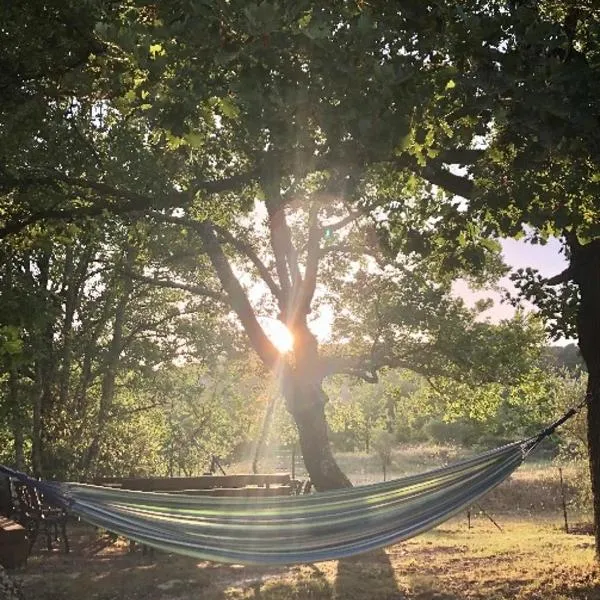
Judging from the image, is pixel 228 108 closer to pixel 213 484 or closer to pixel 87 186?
pixel 87 186

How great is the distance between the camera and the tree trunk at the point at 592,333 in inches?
227

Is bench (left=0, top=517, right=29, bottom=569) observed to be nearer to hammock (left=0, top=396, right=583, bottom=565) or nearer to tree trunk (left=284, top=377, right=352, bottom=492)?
hammock (left=0, top=396, right=583, bottom=565)

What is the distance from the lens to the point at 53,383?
12.8 metres

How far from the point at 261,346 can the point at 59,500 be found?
5859 millimetres

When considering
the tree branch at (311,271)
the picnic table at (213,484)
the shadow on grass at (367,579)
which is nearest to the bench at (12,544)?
the picnic table at (213,484)

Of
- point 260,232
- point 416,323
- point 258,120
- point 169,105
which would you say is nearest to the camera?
point 258,120

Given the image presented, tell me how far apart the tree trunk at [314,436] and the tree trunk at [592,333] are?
4.48m

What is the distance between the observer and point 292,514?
180 inches

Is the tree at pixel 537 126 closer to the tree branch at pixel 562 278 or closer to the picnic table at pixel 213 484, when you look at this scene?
the tree branch at pixel 562 278

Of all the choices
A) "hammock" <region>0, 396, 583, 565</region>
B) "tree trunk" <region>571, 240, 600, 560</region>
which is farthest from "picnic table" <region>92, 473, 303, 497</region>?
"tree trunk" <region>571, 240, 600, 560</region>

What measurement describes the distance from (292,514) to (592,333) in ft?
10.9

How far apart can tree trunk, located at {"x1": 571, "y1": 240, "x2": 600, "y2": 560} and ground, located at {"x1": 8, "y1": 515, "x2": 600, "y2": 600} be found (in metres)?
0.77

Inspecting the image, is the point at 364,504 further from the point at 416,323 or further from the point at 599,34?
the point at 416,323

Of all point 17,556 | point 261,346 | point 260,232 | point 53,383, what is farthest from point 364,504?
point 53,383
